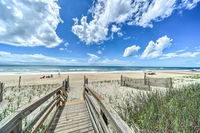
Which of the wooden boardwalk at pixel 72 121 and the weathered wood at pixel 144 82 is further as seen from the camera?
the weathered wood at pixel 144 82

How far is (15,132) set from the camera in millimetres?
1518

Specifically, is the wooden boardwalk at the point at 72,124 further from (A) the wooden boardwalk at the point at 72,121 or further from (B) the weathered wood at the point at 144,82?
(B) the weathered wood at the point at 144,82

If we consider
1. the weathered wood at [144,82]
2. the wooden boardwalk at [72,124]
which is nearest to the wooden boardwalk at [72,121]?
the wooden boardwalk at [72,124]

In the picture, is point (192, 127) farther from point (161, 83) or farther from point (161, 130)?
point (161, 83)

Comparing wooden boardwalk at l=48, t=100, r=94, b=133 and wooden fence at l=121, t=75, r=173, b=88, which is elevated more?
wooden fence at l=121, t=75, r=173, b=88

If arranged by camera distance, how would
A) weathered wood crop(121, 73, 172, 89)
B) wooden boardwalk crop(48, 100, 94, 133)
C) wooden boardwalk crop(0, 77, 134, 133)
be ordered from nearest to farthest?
1. wooden boardwalk crop(0, 77, 134, 133)
2. wooden boardwalk crop(48, 100, 94, 133)
3. weathered wood crop(121, 73, 172, 89)

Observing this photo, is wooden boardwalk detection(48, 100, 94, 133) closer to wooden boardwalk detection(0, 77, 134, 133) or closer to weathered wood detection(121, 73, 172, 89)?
wooden boardwalk detection(0, 77, 134, 133)

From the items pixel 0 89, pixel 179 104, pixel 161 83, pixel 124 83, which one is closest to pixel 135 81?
pixel 124 83

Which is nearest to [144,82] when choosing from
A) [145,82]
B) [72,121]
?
[145,82]

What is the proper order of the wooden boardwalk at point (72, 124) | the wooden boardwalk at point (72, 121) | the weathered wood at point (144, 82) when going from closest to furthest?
the wooden boardwalk at point (72, 121), the wooden boardwalk at point (72, 124), the weathered wood at point (144, 82)

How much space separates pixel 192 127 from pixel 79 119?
315 centimetres

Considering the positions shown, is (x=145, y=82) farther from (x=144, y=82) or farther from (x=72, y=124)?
(x=72, y=124)

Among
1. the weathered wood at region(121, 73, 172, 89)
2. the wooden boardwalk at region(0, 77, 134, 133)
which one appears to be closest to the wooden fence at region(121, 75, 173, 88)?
the weathered wood at region(121, 73, 172, 89)

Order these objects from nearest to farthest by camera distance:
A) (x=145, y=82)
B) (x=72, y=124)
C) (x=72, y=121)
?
(x=72, y=124), (x=72, y=121), (x=145, y=82)
